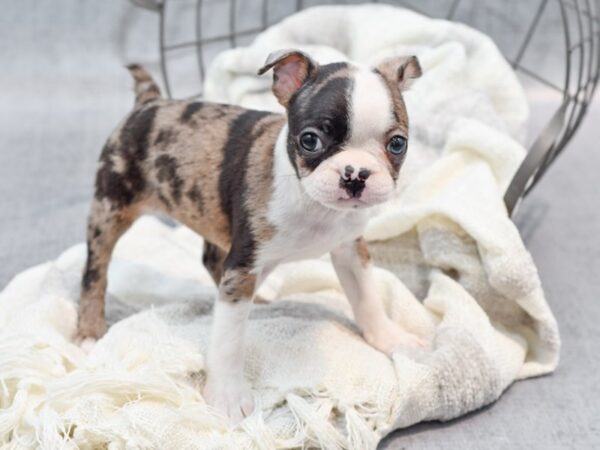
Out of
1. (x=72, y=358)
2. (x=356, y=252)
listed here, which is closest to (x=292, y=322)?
(x=356, y=252)

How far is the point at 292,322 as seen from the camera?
6.93 feet

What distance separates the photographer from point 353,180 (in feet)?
5.13

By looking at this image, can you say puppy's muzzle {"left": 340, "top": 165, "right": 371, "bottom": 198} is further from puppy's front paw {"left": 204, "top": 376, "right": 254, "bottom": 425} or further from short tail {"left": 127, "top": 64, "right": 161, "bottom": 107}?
short tail {"left": 127, "top": 64, "right": 161, "bottom": 107}

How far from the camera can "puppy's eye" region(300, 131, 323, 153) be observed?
1.61 metres

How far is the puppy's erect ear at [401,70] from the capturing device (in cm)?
177

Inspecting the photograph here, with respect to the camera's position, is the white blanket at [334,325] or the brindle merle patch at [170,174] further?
the brindle merle patch at [170,174]

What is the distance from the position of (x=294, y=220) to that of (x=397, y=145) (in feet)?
0.95

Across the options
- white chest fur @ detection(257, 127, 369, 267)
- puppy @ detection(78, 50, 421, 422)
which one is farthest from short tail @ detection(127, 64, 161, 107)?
white chest fur @ detection(257, 127, 369, 267)

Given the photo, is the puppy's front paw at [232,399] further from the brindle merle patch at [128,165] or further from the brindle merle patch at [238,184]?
the brindle merle patch at [128,165]

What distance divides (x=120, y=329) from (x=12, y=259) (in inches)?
32.1

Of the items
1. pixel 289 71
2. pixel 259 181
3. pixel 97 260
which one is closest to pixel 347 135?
pixel 289 71

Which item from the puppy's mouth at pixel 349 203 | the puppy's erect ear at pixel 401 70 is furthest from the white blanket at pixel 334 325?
the puppy's erect ear at pixel 401 70

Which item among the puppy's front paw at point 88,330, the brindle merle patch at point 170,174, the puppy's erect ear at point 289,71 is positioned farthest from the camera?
the puppy's front paw at point 88,330

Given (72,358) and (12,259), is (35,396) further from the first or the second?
(12,259)
